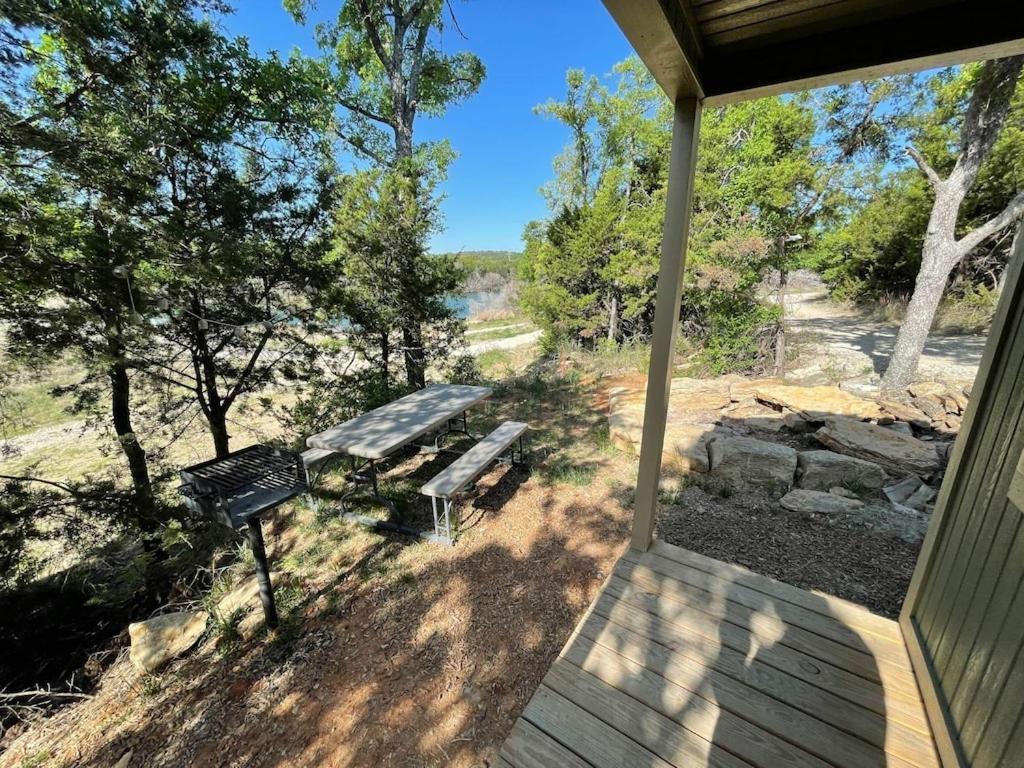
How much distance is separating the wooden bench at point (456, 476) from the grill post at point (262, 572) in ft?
3.40

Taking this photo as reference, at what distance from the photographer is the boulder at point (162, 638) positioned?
2354mm

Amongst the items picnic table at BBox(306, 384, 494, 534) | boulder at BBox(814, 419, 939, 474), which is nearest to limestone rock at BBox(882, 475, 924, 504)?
boulder at BBox(814, 419, 939, 474)

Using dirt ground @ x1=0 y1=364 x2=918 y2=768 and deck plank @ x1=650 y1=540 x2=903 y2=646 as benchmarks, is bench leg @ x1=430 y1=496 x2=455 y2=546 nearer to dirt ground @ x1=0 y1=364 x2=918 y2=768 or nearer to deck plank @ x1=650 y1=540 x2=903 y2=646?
dirt ground @ x1=0 y1=364 x2=918 y2=768

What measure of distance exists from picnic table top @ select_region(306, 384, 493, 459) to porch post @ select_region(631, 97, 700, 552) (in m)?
1.85

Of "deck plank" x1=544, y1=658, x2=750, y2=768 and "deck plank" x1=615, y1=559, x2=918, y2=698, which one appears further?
"deck plank" x1=615, y1=559, x2=918, y2=698

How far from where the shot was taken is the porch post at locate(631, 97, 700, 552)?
1.52 meters

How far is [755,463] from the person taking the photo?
3.51 meters

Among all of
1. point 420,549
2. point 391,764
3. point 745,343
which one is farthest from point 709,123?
point 391,764

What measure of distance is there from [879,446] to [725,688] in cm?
333

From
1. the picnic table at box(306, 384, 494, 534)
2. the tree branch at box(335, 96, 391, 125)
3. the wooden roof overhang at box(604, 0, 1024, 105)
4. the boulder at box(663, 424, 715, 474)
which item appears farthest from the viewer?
the tree branch at box(335, 96, 391, 125)

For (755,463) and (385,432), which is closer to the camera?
(385,432)

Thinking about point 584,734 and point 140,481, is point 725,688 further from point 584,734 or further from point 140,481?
point 140,481

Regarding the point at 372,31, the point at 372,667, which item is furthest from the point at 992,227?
the point at 372,31

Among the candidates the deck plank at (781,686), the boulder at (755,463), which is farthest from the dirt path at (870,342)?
the deck plank at (781,686)
